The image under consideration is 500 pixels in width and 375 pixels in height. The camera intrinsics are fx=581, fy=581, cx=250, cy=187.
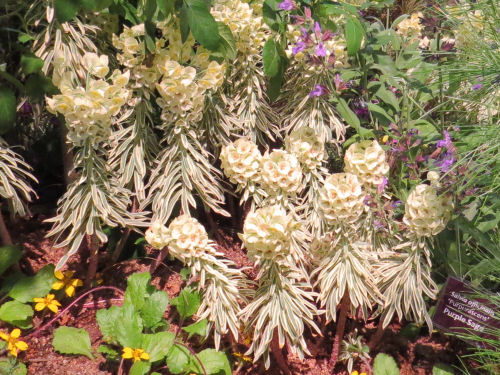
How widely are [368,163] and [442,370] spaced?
69cm

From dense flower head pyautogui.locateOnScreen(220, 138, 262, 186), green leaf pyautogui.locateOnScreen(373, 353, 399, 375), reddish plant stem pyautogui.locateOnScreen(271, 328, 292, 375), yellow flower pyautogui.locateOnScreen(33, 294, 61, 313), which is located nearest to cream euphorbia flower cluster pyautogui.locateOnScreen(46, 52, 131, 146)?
dense flower head pyautogui.locateOnScreen(220, 138, 262, 186)

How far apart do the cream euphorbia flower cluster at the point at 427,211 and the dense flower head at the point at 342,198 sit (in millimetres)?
148

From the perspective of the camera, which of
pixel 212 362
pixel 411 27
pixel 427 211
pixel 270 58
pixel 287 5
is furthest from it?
Result: pixel 411 27

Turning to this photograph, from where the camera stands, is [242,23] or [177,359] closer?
[177,359]

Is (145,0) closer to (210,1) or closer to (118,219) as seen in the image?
(210,1)

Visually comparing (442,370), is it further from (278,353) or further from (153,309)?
(153,309)

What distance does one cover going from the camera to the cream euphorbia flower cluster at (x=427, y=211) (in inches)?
62.2

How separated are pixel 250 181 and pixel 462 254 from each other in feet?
2.21

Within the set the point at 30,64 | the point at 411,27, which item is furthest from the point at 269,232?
the point at 411,27

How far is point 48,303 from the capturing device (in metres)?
1.87

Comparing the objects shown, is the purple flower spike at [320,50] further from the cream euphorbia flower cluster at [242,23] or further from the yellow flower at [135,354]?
the yellow flower at [135,354]

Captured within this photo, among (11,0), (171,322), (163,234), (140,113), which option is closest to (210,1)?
(140,113)

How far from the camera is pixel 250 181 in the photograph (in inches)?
70.1

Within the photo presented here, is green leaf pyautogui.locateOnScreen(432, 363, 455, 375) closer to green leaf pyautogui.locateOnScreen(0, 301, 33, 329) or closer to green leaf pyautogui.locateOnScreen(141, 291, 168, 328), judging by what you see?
green leaf pyautogui.locateOnScreen(141, 291, 168, 328)
